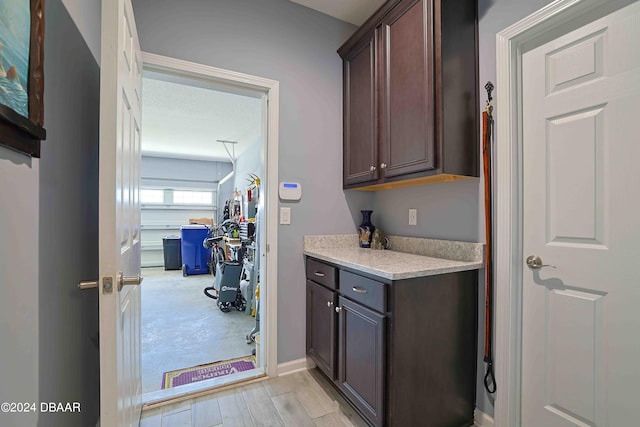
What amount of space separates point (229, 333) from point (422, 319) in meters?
2.35

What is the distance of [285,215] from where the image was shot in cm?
220

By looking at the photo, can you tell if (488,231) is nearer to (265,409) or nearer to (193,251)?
(265,409)

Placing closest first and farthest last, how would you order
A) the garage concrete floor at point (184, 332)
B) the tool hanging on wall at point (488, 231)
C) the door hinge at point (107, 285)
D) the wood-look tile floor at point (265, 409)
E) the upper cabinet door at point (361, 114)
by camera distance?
the door hinge at point (107, 285) → the tool hanging on wall at point (488, 231) → the wood-look tile floor at point (265, 409) → the upper cabinet door at point (361, 114) → the garage concrete floor at point (184, 332)

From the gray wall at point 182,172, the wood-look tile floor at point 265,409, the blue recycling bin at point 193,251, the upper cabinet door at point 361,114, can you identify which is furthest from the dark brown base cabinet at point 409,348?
the gray wall at point 182,172

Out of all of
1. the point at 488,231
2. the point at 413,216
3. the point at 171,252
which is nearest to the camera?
the point at 488,231

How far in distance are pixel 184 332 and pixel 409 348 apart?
2.63m

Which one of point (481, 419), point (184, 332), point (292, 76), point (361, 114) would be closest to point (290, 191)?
point (361, 114)

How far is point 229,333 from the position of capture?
309cm

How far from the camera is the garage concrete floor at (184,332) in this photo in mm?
2465

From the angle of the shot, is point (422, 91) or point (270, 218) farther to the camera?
point (270, 218)

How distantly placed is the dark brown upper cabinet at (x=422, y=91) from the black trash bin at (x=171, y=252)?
19.9ft

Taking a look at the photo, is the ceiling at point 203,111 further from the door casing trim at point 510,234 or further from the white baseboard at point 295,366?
the white baseboard at point 295,366

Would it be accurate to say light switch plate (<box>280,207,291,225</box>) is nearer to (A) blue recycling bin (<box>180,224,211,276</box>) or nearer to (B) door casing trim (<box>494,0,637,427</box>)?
(B) door casing trim (<box>494,0,637,427</box>)

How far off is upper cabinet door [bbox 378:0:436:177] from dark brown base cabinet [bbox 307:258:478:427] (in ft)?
2.36
